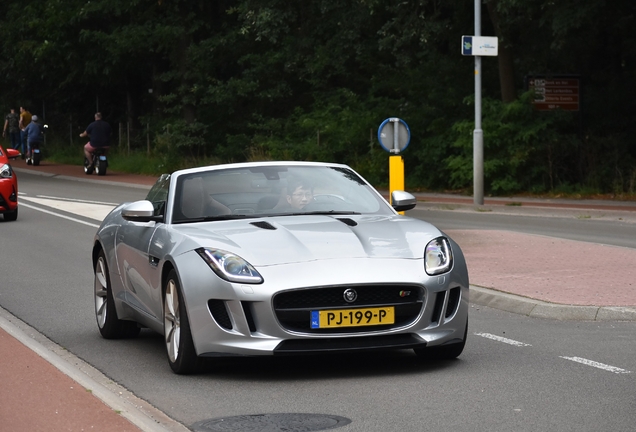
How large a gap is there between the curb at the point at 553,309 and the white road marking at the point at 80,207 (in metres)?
13.2

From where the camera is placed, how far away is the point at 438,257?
789 cm

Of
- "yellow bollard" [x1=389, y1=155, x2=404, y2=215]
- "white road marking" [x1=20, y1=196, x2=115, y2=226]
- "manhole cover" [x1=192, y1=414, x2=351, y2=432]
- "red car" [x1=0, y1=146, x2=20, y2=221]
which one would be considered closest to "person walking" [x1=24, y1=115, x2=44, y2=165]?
"white road marking" [x1=20, y1=196, x2=115, y2=226]

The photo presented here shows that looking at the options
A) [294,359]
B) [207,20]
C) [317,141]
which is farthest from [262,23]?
[294,359]

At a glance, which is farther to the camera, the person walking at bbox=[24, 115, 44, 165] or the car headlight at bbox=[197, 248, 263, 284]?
the person walking at bbox=[24, 115, 44, 165]

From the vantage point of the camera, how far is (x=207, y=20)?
4453cm

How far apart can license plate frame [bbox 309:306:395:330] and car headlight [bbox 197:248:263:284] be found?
408 millimetres

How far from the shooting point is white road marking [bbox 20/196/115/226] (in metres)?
24.1

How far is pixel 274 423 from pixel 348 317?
129cm

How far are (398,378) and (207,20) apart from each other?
37989mm

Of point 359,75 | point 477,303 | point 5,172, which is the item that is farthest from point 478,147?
point 477,303

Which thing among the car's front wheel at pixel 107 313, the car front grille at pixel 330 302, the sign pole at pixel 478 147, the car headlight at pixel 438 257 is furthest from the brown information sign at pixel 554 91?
the car front grille at pixel 330 302

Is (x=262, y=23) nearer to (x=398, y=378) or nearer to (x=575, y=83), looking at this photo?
(x=575, y=83)

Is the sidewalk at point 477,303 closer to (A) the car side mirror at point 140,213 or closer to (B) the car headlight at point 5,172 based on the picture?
(A) the car side mirror at point 140,213

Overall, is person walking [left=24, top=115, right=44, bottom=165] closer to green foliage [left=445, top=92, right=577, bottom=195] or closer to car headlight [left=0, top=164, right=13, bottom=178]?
green foliage [left=445, top=92, right=577, bottom=195]
